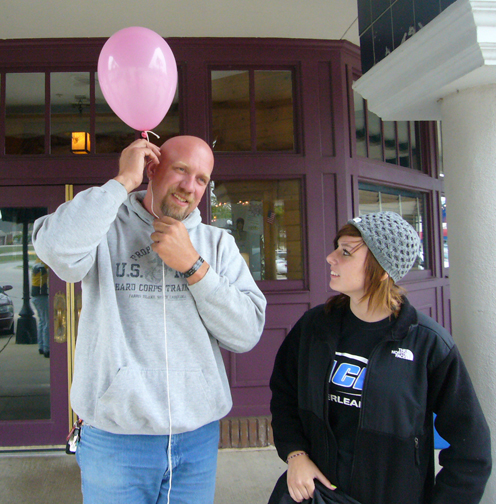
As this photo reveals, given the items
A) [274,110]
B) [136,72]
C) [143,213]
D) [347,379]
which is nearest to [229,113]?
[274,110]

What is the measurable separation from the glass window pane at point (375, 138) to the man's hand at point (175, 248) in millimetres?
2938

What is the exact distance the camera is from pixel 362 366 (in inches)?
52.6

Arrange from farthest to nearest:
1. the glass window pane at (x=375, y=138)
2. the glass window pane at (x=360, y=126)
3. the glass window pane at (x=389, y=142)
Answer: the glass window pane at (x=389, y=142), the glass window pane at (x=375, y=138), the glass window pane at (x=360, y=126)

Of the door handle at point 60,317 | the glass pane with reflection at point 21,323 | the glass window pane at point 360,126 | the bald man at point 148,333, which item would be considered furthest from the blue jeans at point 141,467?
the glass window pane at point 360,126

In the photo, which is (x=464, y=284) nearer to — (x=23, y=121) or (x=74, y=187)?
(x=74, y=187)

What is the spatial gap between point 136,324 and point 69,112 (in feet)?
8.69

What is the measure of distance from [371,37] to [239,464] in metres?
2.80

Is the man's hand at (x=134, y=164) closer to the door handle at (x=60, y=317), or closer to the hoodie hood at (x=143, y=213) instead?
the hoodie hood at (x=143, y=213)

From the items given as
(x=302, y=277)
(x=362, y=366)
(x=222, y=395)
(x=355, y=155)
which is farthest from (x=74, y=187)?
(x=362, y=366)

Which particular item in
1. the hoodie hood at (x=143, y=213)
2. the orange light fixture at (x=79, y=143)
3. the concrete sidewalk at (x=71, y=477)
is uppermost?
the orange light fixture at (x=79, y=143)

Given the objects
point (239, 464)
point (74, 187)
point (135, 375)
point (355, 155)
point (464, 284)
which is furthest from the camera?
point (355, 155)

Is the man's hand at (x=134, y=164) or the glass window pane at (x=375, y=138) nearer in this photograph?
the man's hand at (x=134, y=164)

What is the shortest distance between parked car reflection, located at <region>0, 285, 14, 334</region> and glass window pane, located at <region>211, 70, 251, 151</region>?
1974 millimetres

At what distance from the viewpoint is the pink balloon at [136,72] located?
1.44 meters
